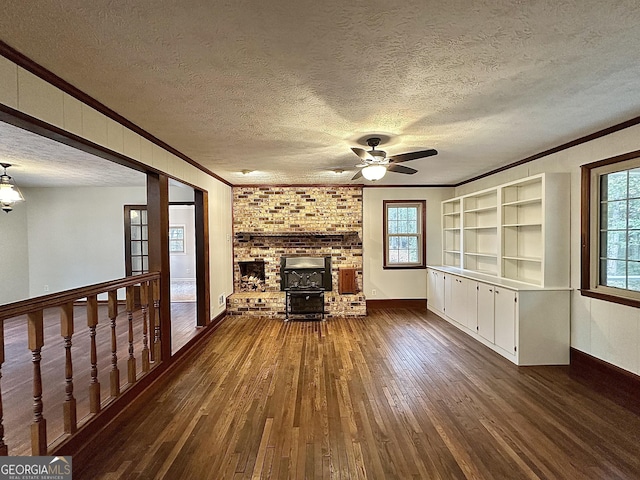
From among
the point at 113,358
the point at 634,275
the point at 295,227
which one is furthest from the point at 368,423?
the point at 295,227

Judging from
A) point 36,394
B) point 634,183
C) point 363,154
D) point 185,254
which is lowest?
point 36,394

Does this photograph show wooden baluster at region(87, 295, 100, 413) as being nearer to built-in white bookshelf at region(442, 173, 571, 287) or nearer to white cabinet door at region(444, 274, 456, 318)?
built-in white bookshelf at region(442, 173, 571, 287)

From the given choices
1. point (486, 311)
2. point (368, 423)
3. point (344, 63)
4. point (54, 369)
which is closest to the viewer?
point (344, 63)

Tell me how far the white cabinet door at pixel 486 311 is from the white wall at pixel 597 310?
847 mm

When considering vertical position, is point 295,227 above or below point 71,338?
above

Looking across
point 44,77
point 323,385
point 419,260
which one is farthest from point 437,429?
point 419,260

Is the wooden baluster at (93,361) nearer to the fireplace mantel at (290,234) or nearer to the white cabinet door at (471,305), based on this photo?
the fireplace mantel at (290,234)

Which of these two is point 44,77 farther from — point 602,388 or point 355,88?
point 602,388

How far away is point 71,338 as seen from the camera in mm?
2855

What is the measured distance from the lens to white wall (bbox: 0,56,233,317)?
6.28 ft

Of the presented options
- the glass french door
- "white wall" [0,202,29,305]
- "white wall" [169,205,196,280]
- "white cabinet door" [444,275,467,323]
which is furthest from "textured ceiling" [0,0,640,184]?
"white wall" [169,205,196,280]

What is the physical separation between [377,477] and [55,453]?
6.51 feet

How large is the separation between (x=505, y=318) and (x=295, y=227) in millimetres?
4013

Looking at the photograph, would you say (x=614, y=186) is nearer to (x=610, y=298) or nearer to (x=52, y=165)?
(x=610, y=298)
